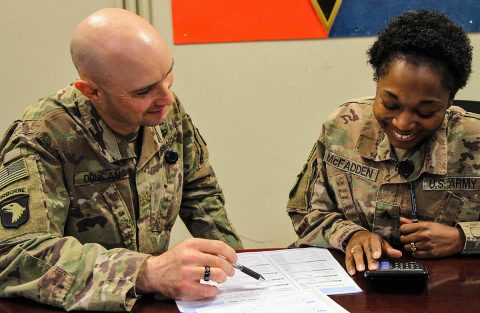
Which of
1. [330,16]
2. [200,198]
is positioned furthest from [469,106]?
[200,198]

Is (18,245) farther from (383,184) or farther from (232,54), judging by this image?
(232,54)

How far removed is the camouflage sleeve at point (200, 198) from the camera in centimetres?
149

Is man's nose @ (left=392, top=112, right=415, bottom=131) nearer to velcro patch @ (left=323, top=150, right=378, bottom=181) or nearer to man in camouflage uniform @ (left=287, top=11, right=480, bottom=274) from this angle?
man in camouflage uniform @ (left=287, top=11, right=480, bottom=274)

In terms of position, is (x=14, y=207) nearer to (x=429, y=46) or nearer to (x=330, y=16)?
(x=429, y=46)

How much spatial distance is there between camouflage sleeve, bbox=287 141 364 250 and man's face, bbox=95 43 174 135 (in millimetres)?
443

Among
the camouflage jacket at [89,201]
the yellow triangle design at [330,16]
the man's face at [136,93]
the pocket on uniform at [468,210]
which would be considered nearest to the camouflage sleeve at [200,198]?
the camouflage jacket at [89,201]

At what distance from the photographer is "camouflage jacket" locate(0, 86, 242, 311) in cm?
100

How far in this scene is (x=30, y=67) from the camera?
2.18 metres

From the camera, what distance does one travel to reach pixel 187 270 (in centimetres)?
98

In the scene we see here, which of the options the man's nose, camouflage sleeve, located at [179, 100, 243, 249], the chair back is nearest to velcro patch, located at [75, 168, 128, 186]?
camouflage sleeve, located at [179, 100, 243, 249]

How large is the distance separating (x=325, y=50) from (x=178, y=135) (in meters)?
0.97


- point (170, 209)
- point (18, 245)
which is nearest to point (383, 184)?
point (170, 209)

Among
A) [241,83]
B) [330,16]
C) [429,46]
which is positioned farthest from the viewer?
[241,83]

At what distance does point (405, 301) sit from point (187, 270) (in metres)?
0.40
